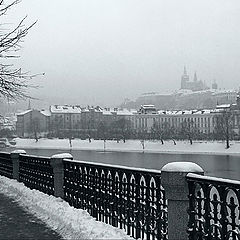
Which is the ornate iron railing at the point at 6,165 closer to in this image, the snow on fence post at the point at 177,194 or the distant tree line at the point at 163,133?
the snow on fence post at the point at 177,194

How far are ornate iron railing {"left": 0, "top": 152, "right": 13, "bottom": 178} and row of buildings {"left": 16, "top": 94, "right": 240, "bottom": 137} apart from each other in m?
110

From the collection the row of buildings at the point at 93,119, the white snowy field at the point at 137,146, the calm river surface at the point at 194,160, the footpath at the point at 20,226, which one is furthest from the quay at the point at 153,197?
the row of buildings at the point at 93,119

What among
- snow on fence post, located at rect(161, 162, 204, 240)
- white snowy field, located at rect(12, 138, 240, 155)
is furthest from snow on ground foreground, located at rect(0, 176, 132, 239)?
white snowy field, located at rect(12, 138, 240, 155)

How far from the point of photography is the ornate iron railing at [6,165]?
57.3 feet

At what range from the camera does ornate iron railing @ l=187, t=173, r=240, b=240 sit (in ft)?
17.8

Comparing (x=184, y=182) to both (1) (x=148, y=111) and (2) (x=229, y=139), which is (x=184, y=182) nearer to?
(2) (x=229, y=139)

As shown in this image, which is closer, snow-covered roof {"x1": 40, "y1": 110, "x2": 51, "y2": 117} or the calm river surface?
the calm river surface

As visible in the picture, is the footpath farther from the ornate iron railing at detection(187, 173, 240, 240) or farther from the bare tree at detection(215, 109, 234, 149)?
the bare tree at detection(215, 109, 234, 149)

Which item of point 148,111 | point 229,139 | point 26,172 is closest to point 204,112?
point 148,111

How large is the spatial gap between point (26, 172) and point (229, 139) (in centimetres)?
8152

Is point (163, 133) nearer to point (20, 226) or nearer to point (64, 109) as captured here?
point (64, 109)

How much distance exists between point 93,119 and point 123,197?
143 meters

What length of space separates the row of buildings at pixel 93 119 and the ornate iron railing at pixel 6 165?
110 m

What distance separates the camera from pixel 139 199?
765cm
